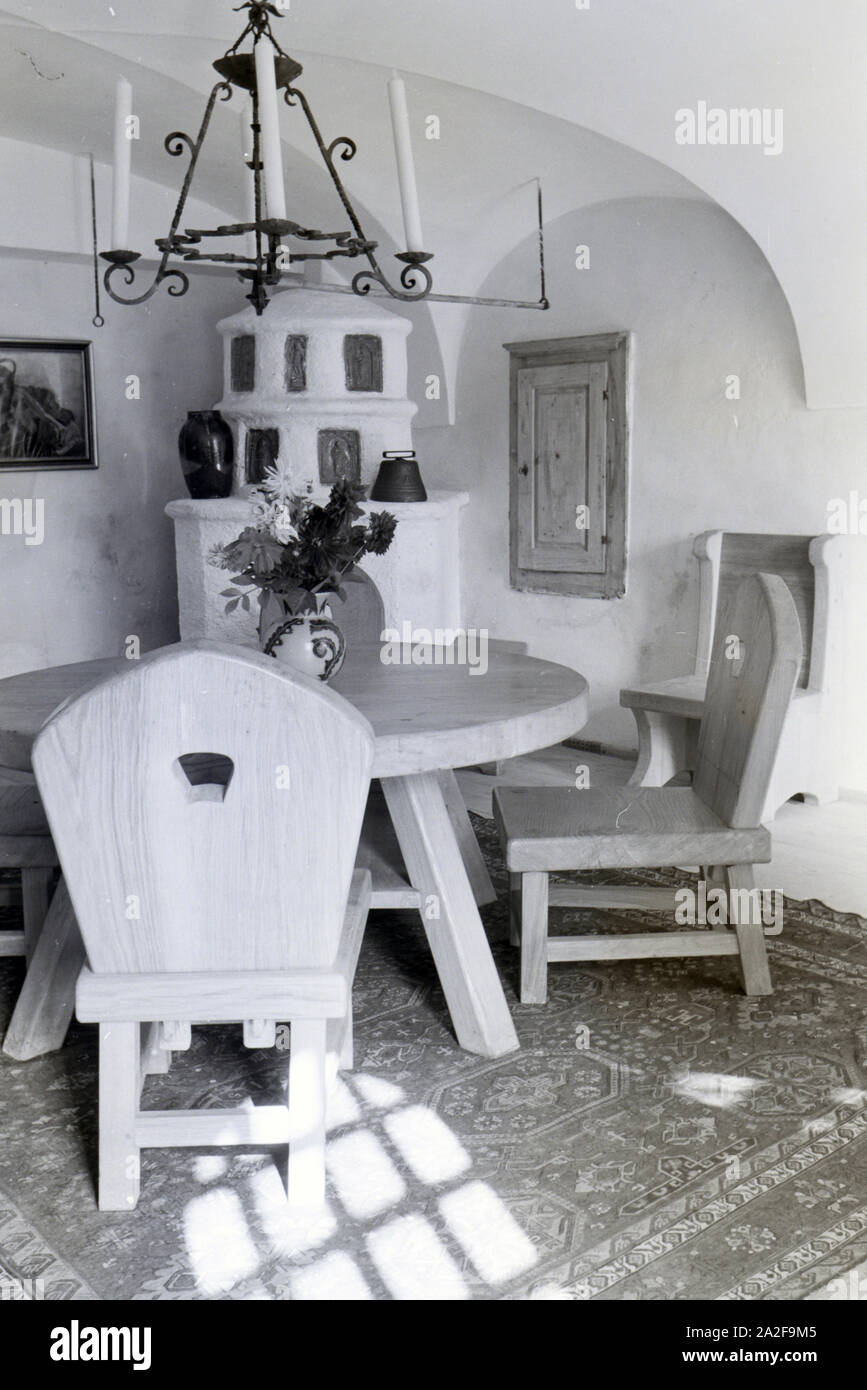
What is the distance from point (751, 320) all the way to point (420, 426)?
6.80 feet

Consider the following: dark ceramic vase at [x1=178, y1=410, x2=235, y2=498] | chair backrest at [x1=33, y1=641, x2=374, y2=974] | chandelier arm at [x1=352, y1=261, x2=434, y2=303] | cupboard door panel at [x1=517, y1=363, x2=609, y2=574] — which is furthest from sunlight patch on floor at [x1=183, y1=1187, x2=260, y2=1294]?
dark ceramic vase at [x1=178, y1=410, x2=235, y2=498]

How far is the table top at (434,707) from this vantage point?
2346 millimetres

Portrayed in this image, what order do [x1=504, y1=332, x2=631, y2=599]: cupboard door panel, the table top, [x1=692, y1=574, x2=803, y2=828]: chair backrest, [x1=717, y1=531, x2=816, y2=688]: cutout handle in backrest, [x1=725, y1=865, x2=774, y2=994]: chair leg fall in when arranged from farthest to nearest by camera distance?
[x1=504, y1=332, x2=631, y2=599]: cupboard door panel
[x1=717, y1=531, x2=816, y2=688]: cutout handle in backrest
[x1=725, y1=865, x2=774, y2=994]: chair leg
[x1=692, y1=574, x2=803, y2=828]: chair backrest
the table top

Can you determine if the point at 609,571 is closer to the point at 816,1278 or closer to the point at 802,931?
the point at 802,931

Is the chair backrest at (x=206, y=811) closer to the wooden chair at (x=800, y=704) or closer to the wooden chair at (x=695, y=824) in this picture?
the wooden chair at (x=695, y=824)

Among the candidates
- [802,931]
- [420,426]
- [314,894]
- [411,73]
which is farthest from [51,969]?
[420,426]

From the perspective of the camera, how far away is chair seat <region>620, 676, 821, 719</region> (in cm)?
436

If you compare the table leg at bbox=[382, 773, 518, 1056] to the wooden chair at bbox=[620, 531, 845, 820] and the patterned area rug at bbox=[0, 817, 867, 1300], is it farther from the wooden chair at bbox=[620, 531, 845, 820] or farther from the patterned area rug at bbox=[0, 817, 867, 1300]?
the wooden chair at bbox=[620, 531, 845, 820]

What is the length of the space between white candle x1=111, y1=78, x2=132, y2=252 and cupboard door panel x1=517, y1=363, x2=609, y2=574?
3.18 m

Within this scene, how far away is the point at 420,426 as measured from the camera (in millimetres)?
6473

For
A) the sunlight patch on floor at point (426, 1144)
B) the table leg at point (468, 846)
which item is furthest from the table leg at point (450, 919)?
the table leg at point (468, 846)

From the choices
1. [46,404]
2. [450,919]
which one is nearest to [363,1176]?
[450,919]

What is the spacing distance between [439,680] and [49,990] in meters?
1.11
